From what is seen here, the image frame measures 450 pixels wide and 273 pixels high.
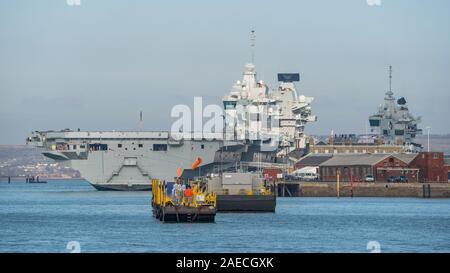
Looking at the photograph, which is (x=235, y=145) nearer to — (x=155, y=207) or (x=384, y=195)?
(x=384, y=195)

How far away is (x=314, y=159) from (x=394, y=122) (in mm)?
39701

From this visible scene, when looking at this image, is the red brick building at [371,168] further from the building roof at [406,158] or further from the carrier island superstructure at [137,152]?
the carrier island superstructure at [137,152]

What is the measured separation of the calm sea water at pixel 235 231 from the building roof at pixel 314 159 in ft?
146

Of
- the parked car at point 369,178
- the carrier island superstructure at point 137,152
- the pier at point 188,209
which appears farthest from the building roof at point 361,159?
the pier at point 188,209

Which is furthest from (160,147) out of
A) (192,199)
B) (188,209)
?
(188,209)

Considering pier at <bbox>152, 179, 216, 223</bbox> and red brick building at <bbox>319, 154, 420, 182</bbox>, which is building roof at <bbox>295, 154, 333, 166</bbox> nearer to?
red brick building at <bbox>319, 154, 420, 182</bbox>

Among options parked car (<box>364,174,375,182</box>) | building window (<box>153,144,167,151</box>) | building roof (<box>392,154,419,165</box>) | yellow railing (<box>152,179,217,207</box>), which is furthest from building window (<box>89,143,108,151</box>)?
yellow railing (<box>152,179,217,207</box>)

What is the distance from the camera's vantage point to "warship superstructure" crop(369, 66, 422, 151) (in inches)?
5866

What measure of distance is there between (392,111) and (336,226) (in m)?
106

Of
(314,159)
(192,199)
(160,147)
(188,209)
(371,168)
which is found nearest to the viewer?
(188,209)

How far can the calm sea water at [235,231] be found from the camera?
1512 inches

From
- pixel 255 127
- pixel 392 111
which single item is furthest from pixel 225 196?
pixel 392 111

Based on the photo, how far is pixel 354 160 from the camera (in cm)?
10144

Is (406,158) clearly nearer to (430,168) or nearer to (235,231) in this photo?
(430,168)
